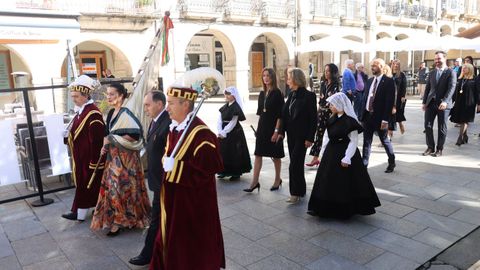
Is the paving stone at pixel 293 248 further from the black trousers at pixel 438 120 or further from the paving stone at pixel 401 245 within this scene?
the black trousers at pixel 438 120

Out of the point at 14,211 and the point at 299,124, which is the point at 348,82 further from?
the point at 14,211

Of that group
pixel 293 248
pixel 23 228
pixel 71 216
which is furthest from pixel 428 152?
pixel 23 228

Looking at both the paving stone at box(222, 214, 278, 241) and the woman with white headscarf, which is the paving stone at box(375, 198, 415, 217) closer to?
the woman with white headscarf

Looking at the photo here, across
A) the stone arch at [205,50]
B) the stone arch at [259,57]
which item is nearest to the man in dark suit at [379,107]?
the stone arch at [205,50]

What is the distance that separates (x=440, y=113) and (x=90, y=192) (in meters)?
6.29

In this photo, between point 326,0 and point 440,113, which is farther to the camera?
point 326,0

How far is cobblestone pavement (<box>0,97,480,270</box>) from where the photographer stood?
12.6ft

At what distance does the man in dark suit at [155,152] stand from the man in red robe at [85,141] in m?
1.18

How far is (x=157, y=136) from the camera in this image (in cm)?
356

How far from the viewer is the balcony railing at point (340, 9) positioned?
22562mm

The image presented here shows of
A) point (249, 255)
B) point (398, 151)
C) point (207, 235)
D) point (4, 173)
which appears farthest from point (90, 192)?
point (398, 151)

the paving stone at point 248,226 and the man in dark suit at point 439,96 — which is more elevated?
the man in dark suit at point 439,96

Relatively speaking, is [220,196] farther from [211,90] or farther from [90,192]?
[211,90]

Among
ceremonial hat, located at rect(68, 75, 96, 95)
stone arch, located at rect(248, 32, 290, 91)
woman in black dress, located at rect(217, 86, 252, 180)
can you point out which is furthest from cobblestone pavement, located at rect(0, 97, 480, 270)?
stone arch, located at rect(248, 32, 290, 91)
